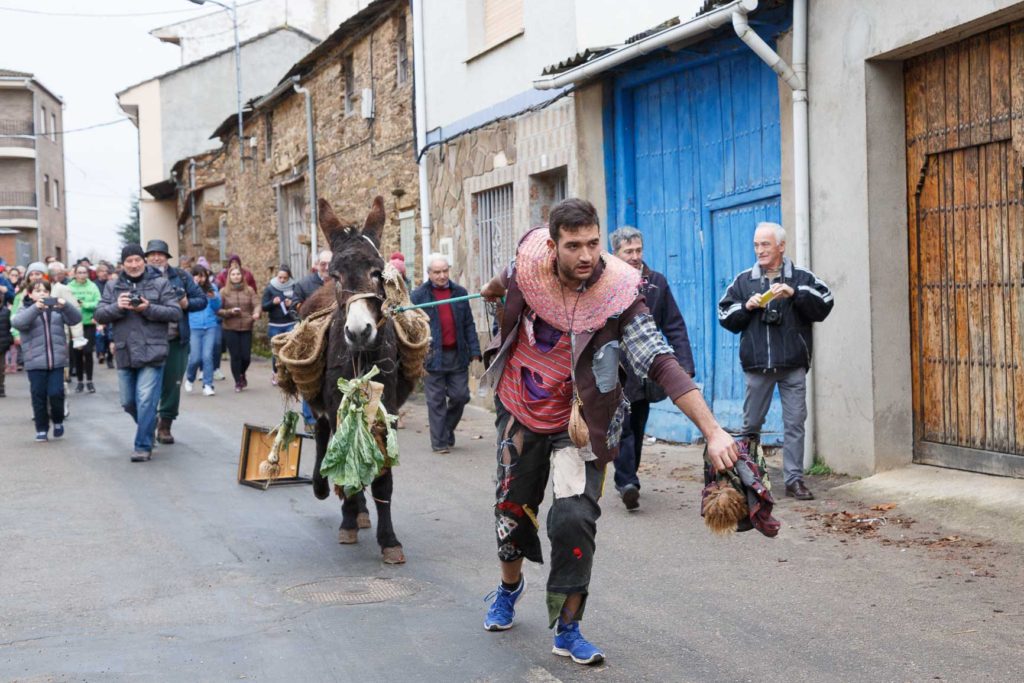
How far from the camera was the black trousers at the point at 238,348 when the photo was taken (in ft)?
59.9

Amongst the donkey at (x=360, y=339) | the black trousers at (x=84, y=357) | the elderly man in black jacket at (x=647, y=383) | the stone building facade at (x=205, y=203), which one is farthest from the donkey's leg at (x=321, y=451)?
the stone building facade at (x=205, y=203)

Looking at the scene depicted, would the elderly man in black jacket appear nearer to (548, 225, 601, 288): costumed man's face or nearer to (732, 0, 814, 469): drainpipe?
(732, 0, 814, 469): drainpipe

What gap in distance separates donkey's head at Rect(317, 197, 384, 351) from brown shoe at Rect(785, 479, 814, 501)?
338cm

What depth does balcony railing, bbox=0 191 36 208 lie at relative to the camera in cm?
6200

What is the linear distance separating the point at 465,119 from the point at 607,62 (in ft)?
17.3

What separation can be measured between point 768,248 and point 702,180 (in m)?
3.31

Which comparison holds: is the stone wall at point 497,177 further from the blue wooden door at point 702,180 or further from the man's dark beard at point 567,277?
the man's dark beard at point 567,277

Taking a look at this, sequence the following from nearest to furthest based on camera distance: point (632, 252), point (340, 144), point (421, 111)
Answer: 1. point (632, 252)
2. point (421, 111)
3. point (340, 144)

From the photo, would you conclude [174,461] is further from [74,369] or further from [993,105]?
[74,369]

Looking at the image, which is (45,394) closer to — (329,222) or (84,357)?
(84,357)

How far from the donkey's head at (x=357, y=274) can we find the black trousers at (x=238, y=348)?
1101cm

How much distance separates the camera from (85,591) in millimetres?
6477

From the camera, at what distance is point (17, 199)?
204 feet

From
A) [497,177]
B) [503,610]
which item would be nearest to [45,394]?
[497,177]
